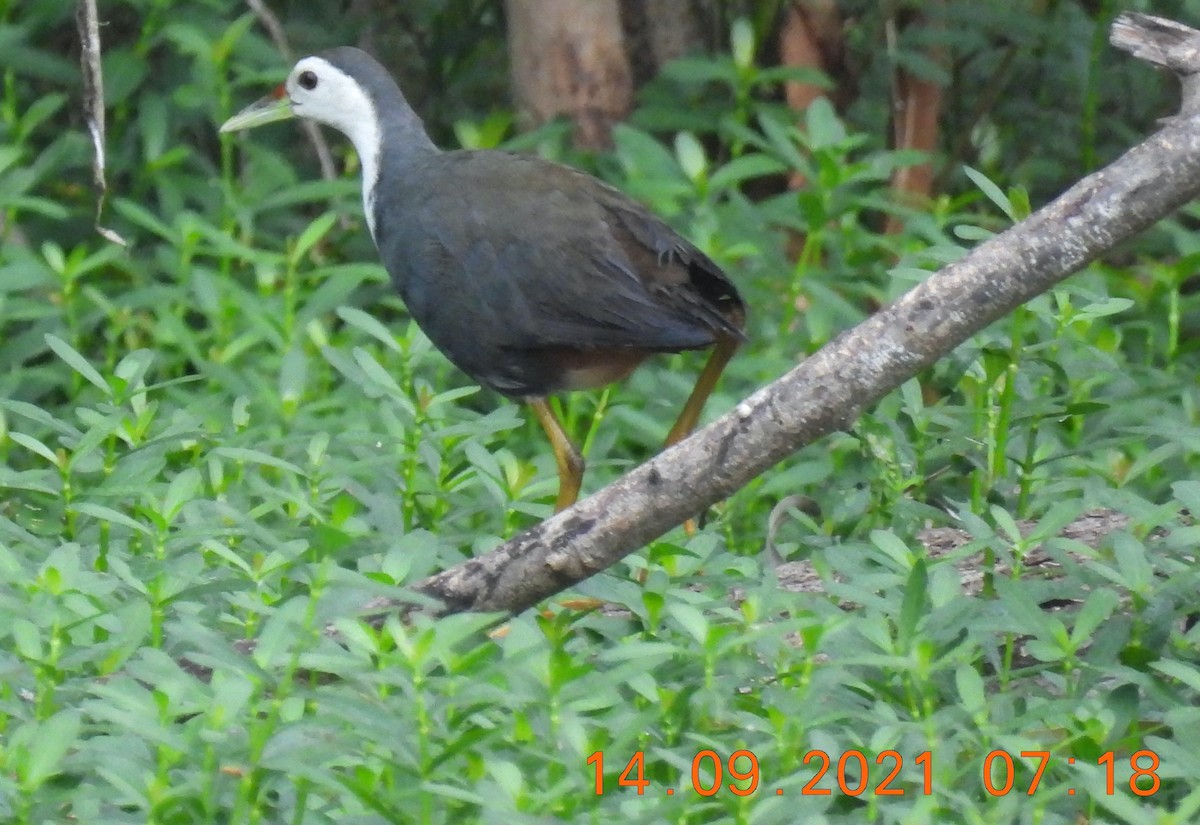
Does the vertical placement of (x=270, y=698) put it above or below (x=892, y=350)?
below

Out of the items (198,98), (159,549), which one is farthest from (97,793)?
(198,98)

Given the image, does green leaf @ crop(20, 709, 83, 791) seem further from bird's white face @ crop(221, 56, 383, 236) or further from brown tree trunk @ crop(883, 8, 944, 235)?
brown tree trunk @ crop(883, 8, 944, 235)

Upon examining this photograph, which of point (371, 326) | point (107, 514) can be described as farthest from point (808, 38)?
point (107, 514)

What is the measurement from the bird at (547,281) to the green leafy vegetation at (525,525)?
0.42ft

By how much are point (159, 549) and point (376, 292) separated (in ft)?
8.88

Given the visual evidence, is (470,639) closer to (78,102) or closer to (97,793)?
(97,793)

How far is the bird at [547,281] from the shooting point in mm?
3859

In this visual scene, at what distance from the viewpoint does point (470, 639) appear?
2857 mm

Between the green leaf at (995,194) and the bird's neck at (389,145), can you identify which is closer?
the green leaf at (995,194)

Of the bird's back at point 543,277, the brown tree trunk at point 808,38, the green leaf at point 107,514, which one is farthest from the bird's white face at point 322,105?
the brown tree trunk at point 808,38

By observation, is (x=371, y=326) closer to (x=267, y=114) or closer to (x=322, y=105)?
(x=322, y=105)

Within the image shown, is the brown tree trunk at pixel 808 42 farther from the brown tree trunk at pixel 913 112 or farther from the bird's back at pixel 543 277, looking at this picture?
the bird's back at pixel 543 277

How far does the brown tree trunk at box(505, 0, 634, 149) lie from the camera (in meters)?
5.94

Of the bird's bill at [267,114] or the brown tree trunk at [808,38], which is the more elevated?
the bird's bill at [267,114]
